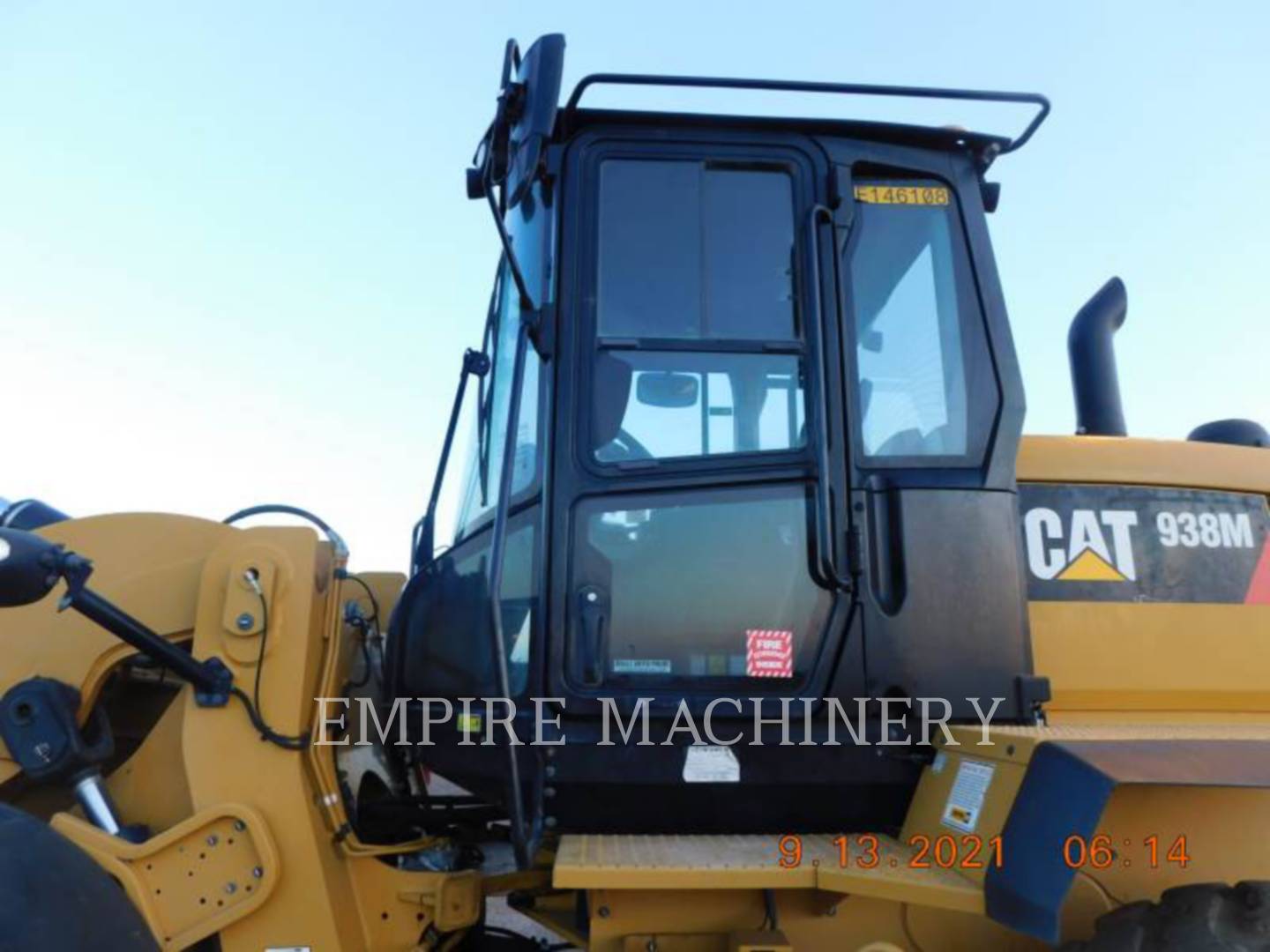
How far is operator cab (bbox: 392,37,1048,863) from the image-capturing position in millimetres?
2455

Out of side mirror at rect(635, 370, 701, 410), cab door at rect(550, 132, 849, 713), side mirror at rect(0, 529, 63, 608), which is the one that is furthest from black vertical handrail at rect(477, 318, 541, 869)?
side mirror at rect(0, 529, 63, 608)

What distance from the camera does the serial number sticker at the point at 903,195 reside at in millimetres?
2787

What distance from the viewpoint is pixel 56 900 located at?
81.7 inches

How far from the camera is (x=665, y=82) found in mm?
2590

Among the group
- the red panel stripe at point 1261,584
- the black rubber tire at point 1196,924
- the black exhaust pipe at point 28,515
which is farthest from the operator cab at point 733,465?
the black exhaust pipe at point 28,515

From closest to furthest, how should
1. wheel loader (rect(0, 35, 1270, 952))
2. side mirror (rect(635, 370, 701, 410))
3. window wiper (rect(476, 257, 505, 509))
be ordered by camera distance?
wheel loader (rect(0, 35, 1270, 952))
side mirror (rect(635, 370, 701, 410))
window wiper (rect(476, 257, 505, 509))

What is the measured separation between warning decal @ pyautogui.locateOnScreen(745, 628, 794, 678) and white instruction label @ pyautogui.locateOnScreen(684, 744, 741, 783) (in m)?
0.21

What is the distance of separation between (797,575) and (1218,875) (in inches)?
49.8

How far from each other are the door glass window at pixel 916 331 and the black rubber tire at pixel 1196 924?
116 cm

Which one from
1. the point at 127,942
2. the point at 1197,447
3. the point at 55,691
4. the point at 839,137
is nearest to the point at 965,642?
the point at 1197,447

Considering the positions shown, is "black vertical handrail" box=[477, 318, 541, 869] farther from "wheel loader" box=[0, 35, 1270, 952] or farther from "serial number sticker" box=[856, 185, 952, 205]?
"serial number sticker" box=[856, 185, 952, 205]

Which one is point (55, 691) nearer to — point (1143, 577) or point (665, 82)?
point (665, 82)

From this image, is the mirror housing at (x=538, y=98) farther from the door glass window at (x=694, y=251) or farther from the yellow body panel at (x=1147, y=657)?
the yellow body panel at (x=1147, y=657)

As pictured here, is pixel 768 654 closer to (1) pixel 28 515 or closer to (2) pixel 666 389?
(2) pixel 666 389
